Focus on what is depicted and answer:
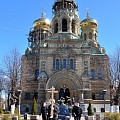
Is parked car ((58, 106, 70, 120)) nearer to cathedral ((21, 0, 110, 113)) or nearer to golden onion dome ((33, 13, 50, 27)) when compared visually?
cathedral ((21, 0, 110, 113))

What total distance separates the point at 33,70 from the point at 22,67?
725cm

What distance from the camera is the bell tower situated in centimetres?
3462

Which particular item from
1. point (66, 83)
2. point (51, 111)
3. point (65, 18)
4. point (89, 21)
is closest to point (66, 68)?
point (66, 83)

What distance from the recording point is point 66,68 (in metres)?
31.2

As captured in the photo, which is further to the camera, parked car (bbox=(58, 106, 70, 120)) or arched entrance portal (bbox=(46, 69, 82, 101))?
arched entrance portal (bbox=(46, 69, 82, 101))

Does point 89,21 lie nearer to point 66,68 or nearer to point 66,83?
point 66,68

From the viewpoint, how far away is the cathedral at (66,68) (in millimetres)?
30172

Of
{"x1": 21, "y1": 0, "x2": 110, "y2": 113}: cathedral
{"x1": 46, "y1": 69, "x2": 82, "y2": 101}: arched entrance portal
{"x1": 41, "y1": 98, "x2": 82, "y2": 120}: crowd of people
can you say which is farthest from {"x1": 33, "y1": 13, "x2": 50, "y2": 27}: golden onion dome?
{"x1": 41, "y1": 98, "x2": 82, "y2": 120}: crowd of people

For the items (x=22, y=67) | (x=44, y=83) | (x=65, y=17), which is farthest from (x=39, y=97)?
(x=65, y=17)

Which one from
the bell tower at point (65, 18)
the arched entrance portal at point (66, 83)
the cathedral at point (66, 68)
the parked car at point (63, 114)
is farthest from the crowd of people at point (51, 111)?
the bell tower at point (65, 18)

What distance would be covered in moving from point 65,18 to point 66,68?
29.7 ft

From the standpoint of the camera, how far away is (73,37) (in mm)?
34062

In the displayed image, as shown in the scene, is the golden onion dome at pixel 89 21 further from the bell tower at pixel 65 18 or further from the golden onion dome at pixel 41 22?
the golden onion dome at pixel 41 22

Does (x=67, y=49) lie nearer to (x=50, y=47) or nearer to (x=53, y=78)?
(x=50, y=47)
